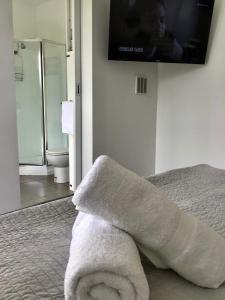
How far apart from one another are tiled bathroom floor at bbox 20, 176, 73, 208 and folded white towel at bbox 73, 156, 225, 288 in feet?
7.68

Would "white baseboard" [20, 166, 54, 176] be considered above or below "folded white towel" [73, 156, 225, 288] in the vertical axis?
below

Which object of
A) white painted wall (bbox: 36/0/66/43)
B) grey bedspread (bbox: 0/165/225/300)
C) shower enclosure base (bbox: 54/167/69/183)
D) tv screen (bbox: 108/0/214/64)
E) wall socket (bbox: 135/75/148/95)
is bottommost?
shower enclosure base (bbox: 54/167/69/183)

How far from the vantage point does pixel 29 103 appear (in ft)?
14.1

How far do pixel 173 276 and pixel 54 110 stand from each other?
3691mm

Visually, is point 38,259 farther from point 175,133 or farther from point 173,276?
point 175,133

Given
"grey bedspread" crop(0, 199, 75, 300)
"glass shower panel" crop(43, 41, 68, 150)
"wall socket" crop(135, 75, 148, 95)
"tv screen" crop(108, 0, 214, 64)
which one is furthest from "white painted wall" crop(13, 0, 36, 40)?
"grey bedspread" crop(0, 199, 75, 300)

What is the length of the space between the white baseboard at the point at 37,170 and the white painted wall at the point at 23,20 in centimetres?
180

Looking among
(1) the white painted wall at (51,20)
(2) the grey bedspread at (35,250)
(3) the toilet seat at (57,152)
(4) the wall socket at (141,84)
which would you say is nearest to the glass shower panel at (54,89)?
(1) the white painted wall at (51,20)

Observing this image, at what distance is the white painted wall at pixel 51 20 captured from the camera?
4180 mm

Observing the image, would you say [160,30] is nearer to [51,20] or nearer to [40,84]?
[40,84]

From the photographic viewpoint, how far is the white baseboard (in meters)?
4.19

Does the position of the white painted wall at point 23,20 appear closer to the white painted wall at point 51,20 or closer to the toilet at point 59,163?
the white painted wall at point 51,20

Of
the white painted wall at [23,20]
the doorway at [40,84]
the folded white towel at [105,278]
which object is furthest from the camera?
the white painted wall at [23,20]

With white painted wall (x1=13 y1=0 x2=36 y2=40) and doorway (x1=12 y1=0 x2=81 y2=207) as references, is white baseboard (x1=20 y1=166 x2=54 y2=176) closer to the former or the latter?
doorway (x1=12 y1=0 x2=81 y2=207)
